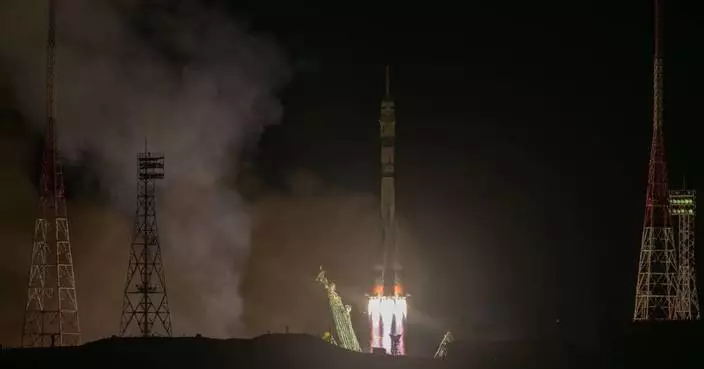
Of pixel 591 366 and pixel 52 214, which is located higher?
pixel 52 214

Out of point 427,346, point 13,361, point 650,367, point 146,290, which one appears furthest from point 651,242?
point 13,361

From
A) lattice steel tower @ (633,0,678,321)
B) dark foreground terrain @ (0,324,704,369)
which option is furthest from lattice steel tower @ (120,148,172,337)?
lattice steel tower @ (633,0,678,321)

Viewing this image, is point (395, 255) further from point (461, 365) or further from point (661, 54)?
point (661, 54)

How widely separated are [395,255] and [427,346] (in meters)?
8.31

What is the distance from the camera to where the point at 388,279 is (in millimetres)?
90438

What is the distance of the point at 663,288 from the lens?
90.8 meters

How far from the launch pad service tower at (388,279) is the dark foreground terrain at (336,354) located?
8.48 meters

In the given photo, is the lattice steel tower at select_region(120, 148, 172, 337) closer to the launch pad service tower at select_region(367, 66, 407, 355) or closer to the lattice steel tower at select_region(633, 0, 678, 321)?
the launch pad service tower at select_region(367, 66, 407, 355)

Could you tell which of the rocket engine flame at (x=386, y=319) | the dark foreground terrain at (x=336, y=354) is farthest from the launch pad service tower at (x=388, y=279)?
the dark foreground terrain at (x=336, y=354)

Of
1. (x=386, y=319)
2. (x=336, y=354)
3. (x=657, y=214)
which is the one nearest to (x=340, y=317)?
Result: (x=386, y=319)

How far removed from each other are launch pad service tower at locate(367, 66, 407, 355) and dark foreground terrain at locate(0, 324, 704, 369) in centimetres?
848

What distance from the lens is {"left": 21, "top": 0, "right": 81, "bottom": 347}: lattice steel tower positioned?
7319 cm

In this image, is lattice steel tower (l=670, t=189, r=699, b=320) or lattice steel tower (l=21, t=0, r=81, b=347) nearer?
lattice steel tower (l=21, t=0, r=81, b=347)

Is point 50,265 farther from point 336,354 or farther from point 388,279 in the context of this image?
point 388,279
